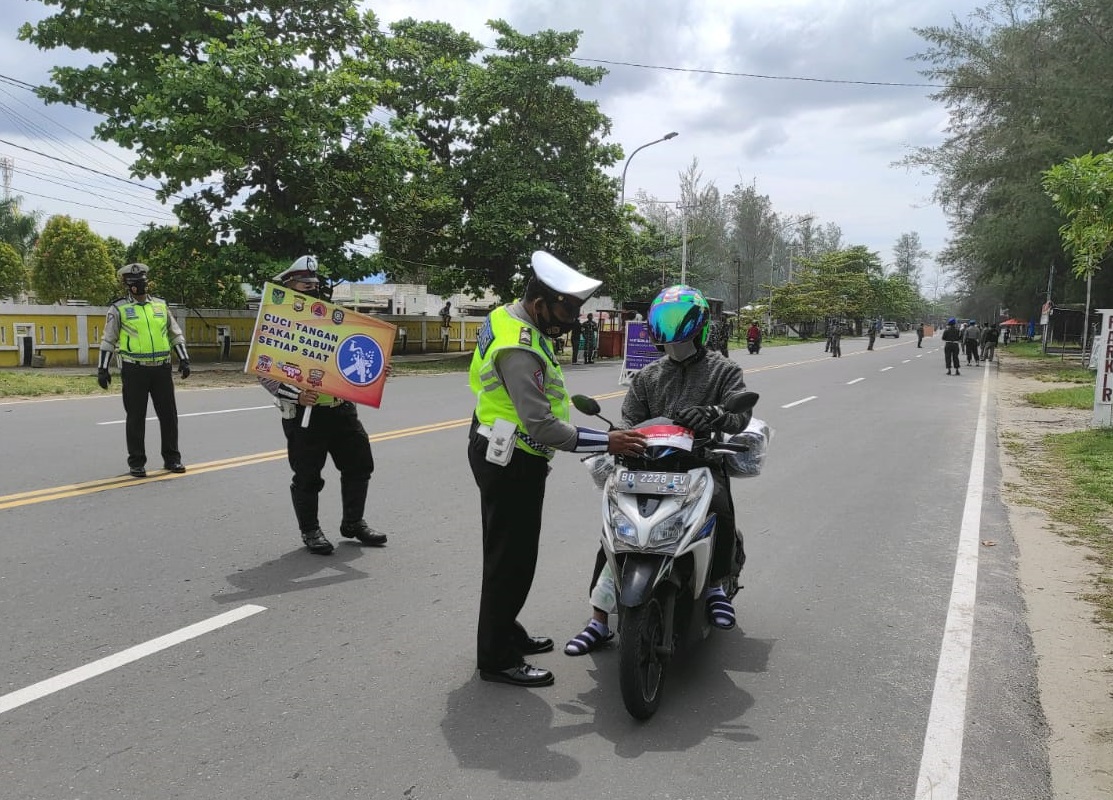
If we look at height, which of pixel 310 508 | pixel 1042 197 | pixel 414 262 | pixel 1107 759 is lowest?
pixel 1107 759

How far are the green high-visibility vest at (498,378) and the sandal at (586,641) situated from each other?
0.93 m

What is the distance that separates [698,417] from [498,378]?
0.85 m

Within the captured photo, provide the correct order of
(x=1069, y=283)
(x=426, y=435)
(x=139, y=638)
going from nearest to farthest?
(x=139, y=638) < (x=426, y=435) < (x=1069, y=283)

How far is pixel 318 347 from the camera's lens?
5328mm

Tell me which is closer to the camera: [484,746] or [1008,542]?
[484,746]

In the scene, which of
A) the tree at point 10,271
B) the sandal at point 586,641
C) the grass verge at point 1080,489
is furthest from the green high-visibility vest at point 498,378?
the tree at point 10,271

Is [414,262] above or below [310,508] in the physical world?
above

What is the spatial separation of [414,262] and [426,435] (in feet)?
71.3

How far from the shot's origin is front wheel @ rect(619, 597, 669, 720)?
3.07m

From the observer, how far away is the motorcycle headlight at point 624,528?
3.21 metres

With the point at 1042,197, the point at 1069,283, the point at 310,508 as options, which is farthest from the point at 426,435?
the point at 1069,283

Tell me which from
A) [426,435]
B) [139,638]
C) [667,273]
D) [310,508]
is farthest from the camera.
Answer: [667,273]

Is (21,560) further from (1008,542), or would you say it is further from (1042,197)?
(1042,197)

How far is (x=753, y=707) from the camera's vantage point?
337 centimetres
